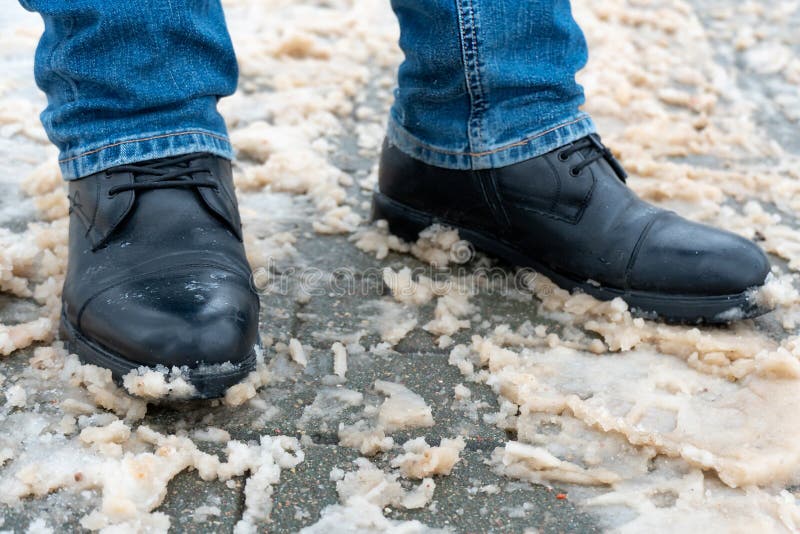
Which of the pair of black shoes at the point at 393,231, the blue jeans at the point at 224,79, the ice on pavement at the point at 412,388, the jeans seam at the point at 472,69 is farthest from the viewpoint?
the jeans seam at the point at 472,69

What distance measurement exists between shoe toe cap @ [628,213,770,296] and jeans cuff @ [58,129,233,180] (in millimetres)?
820

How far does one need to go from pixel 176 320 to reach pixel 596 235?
78 centimetres

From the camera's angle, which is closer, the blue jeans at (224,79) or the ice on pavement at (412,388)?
the ice on pavement at (412,388)

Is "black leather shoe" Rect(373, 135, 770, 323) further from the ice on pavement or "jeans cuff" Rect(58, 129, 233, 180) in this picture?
"jeans cuff" Rect(58, 129, 233, 180)

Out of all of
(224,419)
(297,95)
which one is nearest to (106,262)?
(224,419)

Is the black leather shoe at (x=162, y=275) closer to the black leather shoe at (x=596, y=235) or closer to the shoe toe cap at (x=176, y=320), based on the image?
the shoe toe cap at (x=176, y=320)

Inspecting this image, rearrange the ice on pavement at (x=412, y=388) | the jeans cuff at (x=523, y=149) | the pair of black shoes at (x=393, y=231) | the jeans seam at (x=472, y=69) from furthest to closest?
the jeans cuff at (x=523, y=149) < the jeans seam at (x=472, y=69) < the pair of black shoes at (x=393, y=231) < the ice on pavement at (x=412, y=388)

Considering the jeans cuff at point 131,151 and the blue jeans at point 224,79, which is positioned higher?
the blue jeans at point 224,79

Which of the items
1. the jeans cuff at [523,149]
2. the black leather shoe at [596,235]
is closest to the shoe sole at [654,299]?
the black leather shoe at [596,235]

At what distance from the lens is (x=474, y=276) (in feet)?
5.24

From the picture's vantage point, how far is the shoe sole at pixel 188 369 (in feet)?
3.64

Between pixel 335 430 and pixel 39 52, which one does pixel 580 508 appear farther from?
pixel 39 52

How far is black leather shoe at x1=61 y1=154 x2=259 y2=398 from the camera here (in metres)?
1.11

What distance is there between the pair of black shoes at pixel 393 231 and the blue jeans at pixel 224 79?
42 mm
